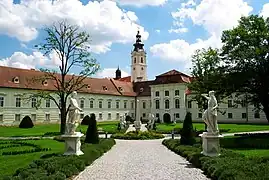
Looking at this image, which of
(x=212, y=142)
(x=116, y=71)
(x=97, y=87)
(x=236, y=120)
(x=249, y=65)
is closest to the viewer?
(x=212, y=142)

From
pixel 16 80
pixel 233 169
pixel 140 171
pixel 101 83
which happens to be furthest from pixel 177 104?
pixel 233 169

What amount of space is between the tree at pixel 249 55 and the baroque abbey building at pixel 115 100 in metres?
23.0

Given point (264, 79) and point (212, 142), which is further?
point (264, 79)

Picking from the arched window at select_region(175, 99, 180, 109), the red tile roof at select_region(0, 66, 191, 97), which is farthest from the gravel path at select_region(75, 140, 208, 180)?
the arched window at select_region(175, 99, 180, 109)

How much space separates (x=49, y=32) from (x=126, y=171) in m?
24.1

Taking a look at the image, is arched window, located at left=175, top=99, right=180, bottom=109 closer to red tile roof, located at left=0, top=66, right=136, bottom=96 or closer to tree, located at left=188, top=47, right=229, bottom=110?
red tile roof, located at left=0, top=66, right=136, bottom=96

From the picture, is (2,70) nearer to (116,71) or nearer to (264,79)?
(264,79)

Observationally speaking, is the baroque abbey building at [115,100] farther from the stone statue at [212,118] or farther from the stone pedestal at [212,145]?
the stone pedestal at [212,145]

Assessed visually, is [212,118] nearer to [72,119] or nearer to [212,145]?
[212,145]

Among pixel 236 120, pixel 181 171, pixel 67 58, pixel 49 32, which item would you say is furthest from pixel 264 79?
pixel 236 120

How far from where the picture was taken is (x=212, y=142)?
12.5 metres

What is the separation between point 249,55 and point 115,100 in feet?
143

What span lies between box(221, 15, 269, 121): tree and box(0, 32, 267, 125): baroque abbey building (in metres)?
23.0

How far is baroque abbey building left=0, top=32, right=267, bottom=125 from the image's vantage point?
46.1 meters
